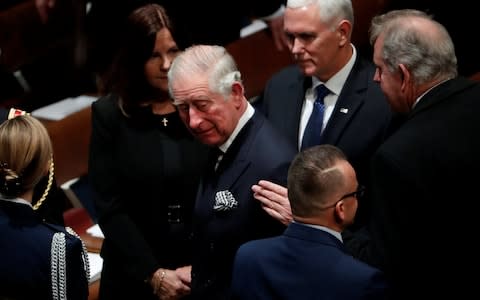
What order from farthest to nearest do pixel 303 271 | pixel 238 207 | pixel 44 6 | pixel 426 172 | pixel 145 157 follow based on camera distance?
pixel 44 6, pixel 145 157, pixel 238 207, pixel 426 172, pixel 303 271

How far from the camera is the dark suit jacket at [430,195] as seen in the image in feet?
8.38

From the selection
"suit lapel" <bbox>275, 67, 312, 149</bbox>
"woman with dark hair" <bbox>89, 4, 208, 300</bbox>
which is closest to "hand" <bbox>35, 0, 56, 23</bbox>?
"woman with dark hair" <bbox>89, 4, 208, 300</bbox>

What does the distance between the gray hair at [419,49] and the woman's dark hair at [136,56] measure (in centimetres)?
96

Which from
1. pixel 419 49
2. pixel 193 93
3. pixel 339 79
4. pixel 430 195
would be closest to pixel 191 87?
pixel 193 93

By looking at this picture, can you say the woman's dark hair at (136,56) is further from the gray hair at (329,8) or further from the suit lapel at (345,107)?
the suit lapel at (345,107)

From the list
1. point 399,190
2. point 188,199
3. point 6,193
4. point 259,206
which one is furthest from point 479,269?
point 6,193

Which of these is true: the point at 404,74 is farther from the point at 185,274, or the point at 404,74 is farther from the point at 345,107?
the point at 185,274

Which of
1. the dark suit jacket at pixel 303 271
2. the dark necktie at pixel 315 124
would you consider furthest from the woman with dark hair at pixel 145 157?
the dark suit jacket at pixel 303 271

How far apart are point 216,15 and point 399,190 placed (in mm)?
2673

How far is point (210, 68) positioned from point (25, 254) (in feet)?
2.89

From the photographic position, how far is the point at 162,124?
3.33 meters

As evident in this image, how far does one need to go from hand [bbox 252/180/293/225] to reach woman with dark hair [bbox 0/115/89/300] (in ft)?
2.06

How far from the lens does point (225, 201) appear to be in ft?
9.51

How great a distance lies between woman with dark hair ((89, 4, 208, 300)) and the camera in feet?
10.8
